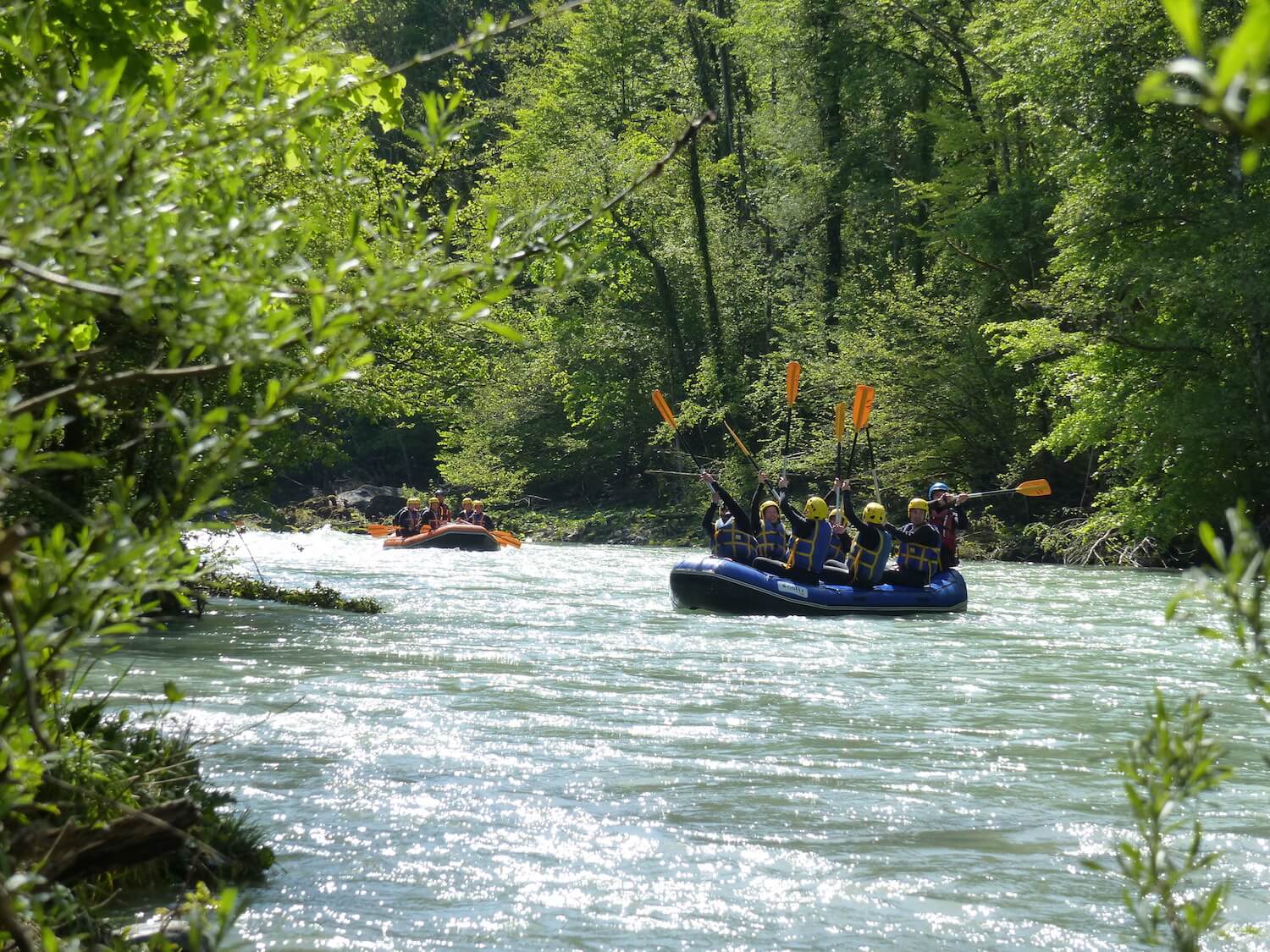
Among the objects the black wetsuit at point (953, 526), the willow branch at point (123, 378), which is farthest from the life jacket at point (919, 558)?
the willow branch at point (123, 378)

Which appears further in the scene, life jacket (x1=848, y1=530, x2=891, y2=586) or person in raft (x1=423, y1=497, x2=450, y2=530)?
person in raft (x1=423, y1=497, x2=450, y2=530)

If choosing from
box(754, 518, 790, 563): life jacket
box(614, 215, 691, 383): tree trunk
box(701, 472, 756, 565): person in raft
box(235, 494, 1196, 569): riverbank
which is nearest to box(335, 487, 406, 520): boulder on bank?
box(235, 494, 1196, 569): riverbank

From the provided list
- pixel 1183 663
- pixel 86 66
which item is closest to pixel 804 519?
pixel 1183 663

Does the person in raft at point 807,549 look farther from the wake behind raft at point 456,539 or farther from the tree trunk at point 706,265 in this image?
the tree trunk at point 706,265

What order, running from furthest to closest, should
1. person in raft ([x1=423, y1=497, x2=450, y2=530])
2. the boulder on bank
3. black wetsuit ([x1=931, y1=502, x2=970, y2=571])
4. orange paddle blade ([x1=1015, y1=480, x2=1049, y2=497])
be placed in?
1. the boulder on bank
2. person in raft ([x1=423, y1=497, x2=450, y2=530])
3. orange paddle blade ([x1=1015, y1=480, x2=1049, y2=497])
4. black wetsuit ([x1=931, y1=502, x2=970, y2=571])

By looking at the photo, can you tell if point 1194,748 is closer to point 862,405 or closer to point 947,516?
point 947,516

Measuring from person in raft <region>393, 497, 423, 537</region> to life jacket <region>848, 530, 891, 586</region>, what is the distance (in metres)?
13.9

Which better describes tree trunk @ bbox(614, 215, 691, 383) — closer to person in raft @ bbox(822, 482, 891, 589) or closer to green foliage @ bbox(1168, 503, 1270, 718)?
person in raft @ bbox(822, 482, 891, 589)

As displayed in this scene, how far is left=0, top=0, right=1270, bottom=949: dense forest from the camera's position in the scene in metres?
2.11

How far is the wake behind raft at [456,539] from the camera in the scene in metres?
25.2

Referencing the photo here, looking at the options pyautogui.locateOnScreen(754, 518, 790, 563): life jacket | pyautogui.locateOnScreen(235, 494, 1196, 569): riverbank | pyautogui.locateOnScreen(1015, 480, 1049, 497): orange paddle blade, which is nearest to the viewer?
pyautogui.locateOnScreen(754, 518, 790, 563): life jacket

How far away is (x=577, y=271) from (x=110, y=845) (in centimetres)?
226

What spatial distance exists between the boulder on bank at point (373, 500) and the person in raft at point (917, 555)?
22.6m

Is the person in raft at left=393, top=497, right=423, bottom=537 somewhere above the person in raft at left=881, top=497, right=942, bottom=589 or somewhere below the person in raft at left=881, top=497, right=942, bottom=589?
below
